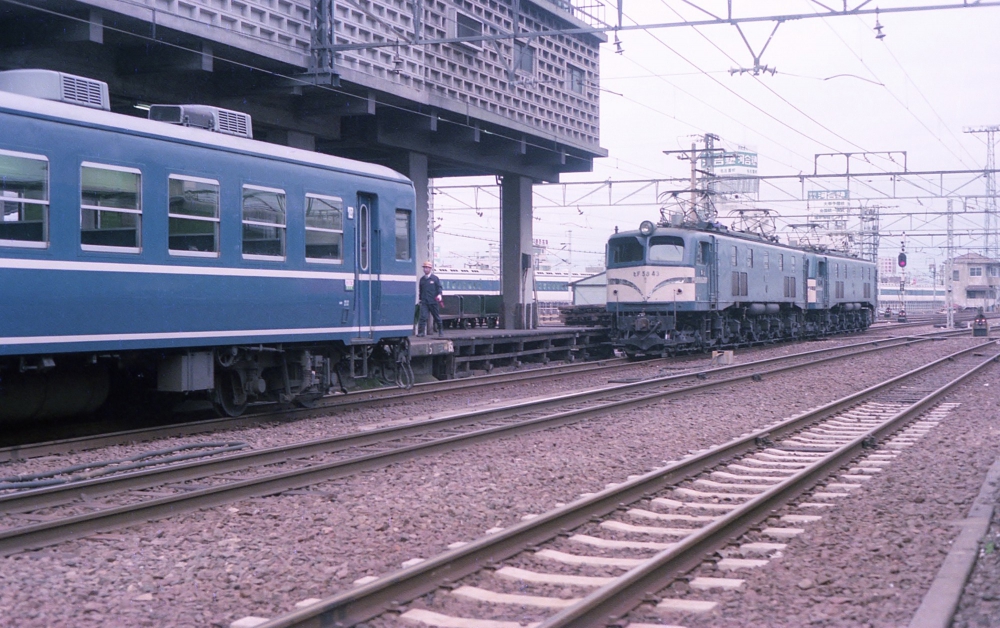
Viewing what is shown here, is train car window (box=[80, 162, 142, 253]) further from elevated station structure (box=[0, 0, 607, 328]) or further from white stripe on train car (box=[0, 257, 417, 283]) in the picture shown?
elevated station structure (box=[0, 0, 607, 328])

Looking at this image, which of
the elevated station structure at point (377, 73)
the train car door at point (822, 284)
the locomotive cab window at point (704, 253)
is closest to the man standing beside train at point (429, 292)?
the elevated station structure at point (377, 73)

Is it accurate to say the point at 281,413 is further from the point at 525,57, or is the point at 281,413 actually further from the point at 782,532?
the point at 525,57

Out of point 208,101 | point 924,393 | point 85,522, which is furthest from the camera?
point 208,101

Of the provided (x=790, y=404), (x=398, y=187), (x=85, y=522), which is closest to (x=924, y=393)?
(x=790, y=404)

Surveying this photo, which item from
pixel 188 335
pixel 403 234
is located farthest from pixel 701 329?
pixel 188 335

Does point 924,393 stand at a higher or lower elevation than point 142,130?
lower

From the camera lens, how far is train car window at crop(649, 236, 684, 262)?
24672 millimetres

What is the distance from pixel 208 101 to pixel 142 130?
815 centimetres

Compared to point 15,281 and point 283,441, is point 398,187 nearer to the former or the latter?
point 283,441

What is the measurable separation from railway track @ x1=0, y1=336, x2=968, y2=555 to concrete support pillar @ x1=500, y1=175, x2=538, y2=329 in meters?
13.6

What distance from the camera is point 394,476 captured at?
8.80 meters

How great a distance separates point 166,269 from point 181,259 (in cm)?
24

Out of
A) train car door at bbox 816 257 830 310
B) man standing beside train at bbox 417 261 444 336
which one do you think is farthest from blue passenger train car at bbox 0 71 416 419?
train car door at bbox 816 257 830 310

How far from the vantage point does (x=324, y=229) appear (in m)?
12.7
